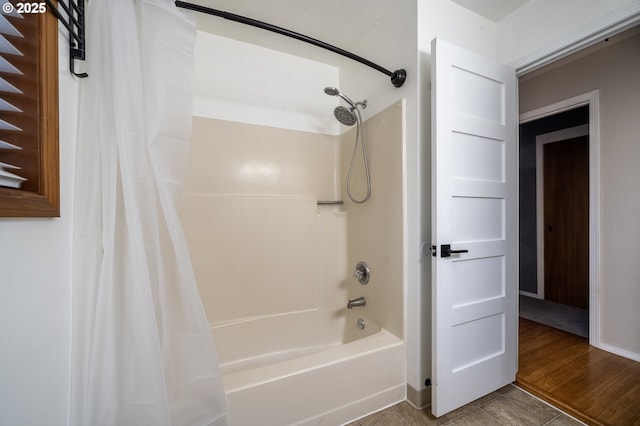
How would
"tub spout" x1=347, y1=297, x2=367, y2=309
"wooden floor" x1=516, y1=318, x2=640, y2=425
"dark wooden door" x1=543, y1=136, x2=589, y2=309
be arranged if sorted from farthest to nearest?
"dark wooden door" x1=543, y1=136, x2=589, y2=309 < "tub spout" x1=347, y1=297, x2=367, y2=309 < "wooden floor" x1=516, y1=318, x2=640, y2=425

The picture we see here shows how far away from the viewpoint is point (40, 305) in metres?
0.60

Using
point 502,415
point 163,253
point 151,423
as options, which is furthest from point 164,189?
point 502,415

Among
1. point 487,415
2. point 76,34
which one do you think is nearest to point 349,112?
point 76,34

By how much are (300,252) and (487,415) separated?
141 centimetres

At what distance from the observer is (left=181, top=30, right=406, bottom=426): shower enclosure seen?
142cm

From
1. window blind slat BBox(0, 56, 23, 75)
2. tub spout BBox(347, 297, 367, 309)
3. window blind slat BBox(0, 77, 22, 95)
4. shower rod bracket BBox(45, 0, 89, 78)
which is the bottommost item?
tub spout BBox(347, 297, 367, 309)

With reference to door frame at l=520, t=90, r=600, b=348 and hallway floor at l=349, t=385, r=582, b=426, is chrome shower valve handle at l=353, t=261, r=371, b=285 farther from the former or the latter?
door frame at l=520, t=90, r=600, b=348

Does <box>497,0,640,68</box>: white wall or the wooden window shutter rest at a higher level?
<box>497,0,640,68</box>: white wall

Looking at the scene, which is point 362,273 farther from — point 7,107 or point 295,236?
point 7,107

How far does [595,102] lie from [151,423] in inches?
135

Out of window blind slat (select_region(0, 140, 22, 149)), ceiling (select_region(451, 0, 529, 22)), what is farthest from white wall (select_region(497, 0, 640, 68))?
window blind slat (select_region(0, 140, 22, 149))

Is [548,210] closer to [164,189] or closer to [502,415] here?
[502,415]

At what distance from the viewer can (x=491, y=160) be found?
138cm

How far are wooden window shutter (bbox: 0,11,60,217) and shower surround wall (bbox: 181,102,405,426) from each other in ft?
3.27
